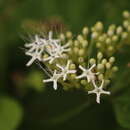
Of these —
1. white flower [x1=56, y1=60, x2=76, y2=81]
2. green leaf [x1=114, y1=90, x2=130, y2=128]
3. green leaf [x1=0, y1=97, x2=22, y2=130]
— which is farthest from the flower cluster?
green leaf [x1=0, y1=97, x2=22, y2=130]

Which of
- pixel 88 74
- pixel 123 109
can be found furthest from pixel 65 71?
pixel 123 109

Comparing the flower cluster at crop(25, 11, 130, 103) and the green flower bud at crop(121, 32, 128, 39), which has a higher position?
the green flower bud at crop(121, 32, 128, 39)

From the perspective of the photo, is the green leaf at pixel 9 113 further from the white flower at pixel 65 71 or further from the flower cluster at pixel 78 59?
the white flower at pixel 65 71

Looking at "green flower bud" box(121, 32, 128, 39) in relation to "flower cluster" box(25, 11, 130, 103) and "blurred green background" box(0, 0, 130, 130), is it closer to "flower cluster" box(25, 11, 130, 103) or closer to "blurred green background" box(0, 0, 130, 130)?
"flower cluster" box(25, 11, 130, 103)

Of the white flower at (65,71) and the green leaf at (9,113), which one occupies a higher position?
the white flower at (65,71)

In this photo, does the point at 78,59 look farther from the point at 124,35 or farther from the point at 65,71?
the point at 124,35

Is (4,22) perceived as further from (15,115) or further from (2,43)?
(15,115)

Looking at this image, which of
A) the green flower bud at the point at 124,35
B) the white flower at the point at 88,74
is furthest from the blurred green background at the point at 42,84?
the white flower at the point at 88,74
